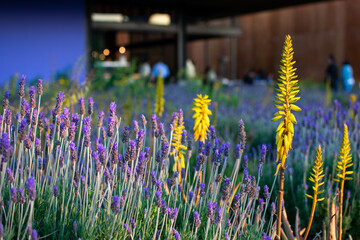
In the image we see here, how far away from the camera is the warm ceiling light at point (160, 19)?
1504cm

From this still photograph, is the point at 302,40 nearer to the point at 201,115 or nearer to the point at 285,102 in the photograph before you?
the point at 201,115

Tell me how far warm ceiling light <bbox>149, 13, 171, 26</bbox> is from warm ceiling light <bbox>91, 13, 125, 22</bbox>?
1.05 metres

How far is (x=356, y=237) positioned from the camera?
228 centimetres

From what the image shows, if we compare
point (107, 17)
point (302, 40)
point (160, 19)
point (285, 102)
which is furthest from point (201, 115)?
point (302, 40)

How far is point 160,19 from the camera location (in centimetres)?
1538

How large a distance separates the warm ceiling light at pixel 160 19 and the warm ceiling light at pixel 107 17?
1.05m

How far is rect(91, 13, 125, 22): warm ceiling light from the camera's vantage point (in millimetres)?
13925

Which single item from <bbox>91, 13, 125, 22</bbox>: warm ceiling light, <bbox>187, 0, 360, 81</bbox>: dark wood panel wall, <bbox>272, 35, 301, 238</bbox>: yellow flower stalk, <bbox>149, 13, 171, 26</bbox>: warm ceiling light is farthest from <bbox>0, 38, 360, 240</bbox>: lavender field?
<bbox>187, 0, 360, 81</bbox>: dark wood panel wall

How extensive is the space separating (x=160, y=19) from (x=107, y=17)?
6.57 feet

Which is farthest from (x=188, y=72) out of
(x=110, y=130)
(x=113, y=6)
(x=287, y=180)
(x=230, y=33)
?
(x=110, y=130)

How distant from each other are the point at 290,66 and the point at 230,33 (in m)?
16.1

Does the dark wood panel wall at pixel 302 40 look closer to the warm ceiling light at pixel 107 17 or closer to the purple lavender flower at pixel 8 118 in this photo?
the warm ceiling light at pixel 107 17

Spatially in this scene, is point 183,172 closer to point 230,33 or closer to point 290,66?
point 290,66

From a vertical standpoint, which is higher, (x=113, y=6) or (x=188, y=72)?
(x=113, y=6)
